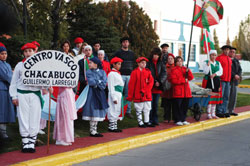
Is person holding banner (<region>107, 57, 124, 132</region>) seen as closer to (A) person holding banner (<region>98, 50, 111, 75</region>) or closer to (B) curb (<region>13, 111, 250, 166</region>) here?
(A) person holding banner (<region>98, 50, 111, 75</region>)

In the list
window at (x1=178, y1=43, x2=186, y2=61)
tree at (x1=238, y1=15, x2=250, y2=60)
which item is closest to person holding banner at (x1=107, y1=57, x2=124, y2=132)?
window at (x1=178, y1=43, x2=186, y2=61)

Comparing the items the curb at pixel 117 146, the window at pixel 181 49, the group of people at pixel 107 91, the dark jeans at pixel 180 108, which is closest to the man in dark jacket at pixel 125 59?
the group of people at pixel 107 91

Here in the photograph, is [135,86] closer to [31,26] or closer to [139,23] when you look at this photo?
[31,26]

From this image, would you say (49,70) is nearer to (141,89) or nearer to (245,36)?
(141,89)

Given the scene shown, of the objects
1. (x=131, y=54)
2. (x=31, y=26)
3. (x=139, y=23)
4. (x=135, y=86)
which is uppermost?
(x=139, y=23)

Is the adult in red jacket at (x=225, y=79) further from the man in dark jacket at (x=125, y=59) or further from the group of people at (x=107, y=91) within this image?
the man in dark jacket at (x=125, y=59)

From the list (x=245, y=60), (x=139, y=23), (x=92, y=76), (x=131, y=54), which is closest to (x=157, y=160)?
(x=92, y=76)

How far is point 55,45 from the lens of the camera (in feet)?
57.0

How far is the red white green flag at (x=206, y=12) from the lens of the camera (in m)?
12.3

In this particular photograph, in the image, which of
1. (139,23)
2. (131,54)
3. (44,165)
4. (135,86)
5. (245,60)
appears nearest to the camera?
(44,165)

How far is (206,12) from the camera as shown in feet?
40.4

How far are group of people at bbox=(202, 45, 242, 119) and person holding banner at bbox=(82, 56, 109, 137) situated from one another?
4575mm

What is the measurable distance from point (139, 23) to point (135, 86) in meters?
28.9

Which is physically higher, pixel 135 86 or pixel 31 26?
pixel 31 26
